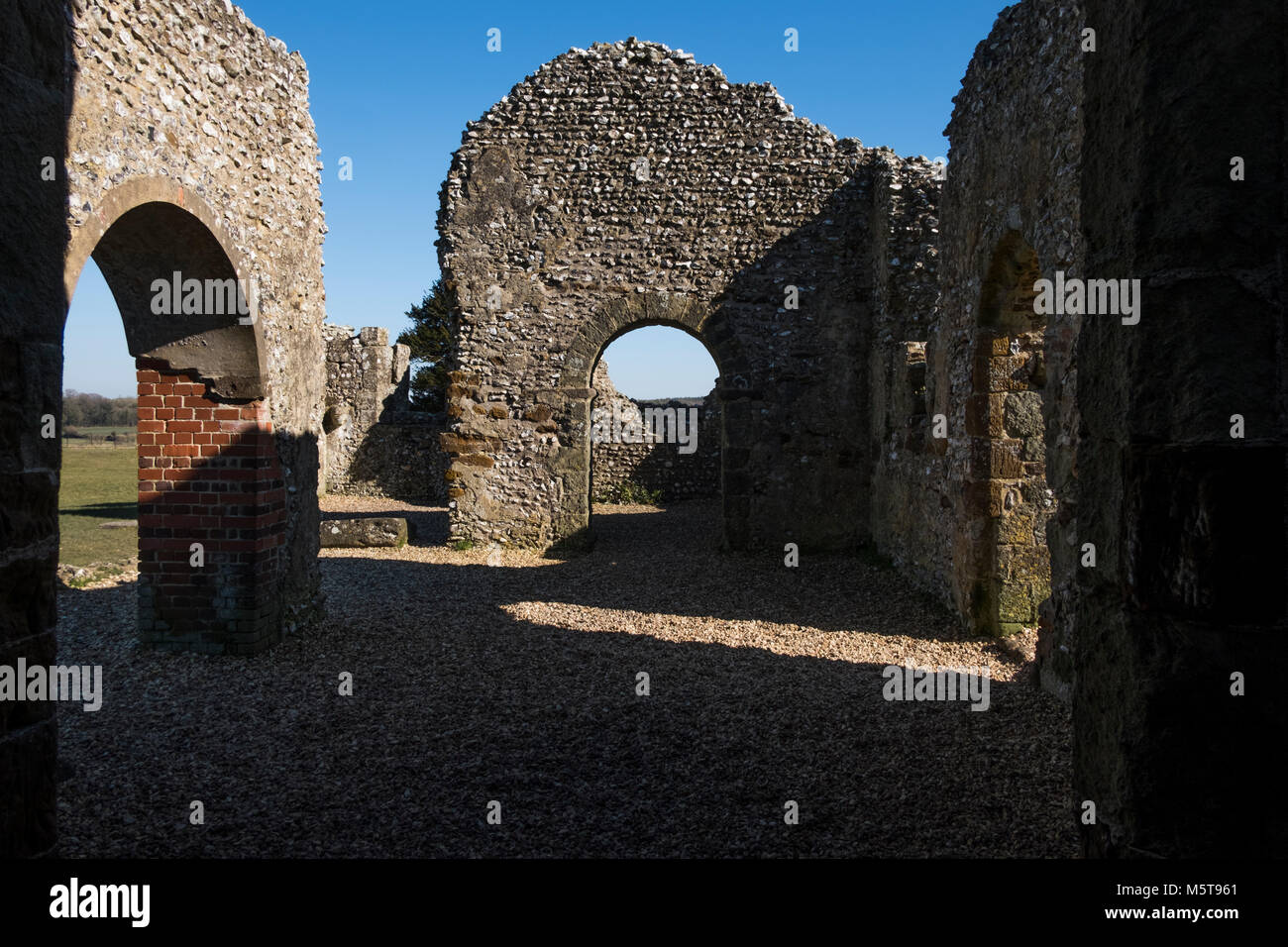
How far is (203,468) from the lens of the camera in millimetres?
5324

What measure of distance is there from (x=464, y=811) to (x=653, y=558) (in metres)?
6.42

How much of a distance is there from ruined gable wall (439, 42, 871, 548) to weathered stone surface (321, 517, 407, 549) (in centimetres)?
157

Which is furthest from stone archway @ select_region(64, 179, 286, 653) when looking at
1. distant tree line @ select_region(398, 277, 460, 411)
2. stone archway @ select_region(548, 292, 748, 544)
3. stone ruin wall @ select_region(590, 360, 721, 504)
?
distant tree line @ select_region(398, 277, 460, 411)

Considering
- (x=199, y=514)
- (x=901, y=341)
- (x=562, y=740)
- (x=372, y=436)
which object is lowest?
(x=562, y=740)

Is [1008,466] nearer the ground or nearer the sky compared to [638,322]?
nearer the ground

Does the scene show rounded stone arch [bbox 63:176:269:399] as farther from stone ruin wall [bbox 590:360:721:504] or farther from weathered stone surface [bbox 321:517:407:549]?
stone ruin wall [bbox 590:360:721:504]

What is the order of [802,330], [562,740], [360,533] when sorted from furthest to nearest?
1. [360,533]
2. [802,330]
3. [562,740]

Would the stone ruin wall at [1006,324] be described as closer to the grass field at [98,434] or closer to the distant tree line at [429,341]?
the distant tree line at [429,341]

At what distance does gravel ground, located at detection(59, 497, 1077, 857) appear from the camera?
3.02 m

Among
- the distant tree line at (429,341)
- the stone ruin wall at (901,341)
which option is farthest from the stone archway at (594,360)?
the distant tree line at (429,341)

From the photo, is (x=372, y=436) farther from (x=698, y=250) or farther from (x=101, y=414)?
(x=101, y=414)

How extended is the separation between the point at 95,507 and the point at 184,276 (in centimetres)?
1070

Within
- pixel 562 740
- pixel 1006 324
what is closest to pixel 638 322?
pixel 1006 324

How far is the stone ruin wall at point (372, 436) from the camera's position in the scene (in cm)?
1692
